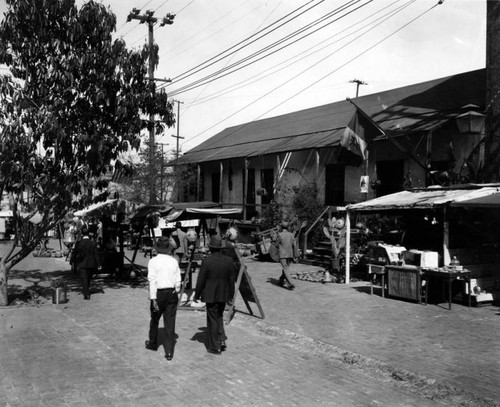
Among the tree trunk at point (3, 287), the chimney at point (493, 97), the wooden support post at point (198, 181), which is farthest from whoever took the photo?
the wooden support post at point (198, 181)

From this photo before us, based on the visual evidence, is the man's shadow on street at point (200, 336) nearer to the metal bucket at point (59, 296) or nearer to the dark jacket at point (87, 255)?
the metal bucket at point (59, 296)

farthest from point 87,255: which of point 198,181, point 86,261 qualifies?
point 198,181

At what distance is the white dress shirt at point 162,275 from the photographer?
7396mm

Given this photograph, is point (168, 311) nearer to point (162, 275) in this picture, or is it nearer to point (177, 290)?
point (177, 290)

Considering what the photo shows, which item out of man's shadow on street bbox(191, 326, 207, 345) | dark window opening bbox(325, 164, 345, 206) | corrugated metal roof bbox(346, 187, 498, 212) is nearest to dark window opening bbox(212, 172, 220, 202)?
dark window opening bbox(325, 164, 345, 206)

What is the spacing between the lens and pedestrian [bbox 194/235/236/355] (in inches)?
303

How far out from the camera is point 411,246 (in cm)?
1520

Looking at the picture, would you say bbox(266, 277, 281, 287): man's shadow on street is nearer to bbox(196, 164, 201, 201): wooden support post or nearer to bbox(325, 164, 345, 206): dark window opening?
bbox(325, 164, 345, 206): dark window opening

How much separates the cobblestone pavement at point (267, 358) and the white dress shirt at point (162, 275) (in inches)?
40.0

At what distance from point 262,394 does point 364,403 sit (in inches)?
44.8

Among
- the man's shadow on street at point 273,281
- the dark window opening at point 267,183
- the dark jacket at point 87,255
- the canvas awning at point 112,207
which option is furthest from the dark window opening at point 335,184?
the dark jacket at point 87,255

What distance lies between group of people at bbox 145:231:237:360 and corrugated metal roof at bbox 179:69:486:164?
11708mm

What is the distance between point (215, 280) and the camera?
25.5ft

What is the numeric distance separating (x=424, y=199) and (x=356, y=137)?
176 inches
